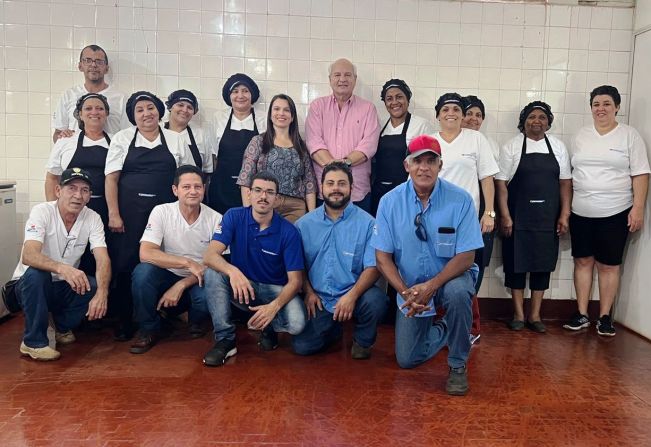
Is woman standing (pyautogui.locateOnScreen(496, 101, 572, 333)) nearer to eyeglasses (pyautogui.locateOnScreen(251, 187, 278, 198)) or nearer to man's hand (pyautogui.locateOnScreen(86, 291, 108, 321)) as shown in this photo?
eyeglasses (pyautogui.locateOnScreen(251, 187, 278, 198))

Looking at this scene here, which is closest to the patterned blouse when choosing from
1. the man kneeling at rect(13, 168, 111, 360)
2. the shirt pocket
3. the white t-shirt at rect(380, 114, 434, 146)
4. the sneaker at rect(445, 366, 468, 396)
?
the white t-shirt at rect(380, 114, 434, 146)

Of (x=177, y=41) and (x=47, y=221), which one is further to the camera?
(x=177, y=41)

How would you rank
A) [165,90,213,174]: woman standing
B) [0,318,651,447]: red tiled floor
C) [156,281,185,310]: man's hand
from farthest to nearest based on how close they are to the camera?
[165,90,213,174]: woman standing, [156,281,185,310]: man's hand, [0,318,651,447]: red tiled floor

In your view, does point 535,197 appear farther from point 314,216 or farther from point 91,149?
point 91,149

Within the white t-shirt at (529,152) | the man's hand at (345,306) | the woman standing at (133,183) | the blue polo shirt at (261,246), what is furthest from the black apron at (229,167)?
the white t-shirt at (529,152)

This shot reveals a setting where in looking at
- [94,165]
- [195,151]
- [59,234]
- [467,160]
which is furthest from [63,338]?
[467,160]

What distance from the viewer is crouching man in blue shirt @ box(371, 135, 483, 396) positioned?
9.32 ft

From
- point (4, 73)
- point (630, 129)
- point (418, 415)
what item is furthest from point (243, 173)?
point (630, 129)

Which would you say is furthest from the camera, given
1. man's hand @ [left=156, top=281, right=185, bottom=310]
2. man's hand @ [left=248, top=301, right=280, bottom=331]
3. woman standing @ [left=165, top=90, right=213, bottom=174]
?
woman standing @ [left=165, top=90, right=213, bottom=174]

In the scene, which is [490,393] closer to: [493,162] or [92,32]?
[493,162]

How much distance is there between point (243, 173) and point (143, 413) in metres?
1.67

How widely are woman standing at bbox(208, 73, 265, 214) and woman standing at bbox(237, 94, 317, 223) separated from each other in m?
0.27

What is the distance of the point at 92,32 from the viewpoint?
168 inches

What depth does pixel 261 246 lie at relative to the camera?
3.23 m
